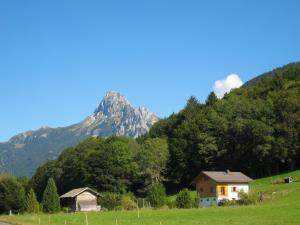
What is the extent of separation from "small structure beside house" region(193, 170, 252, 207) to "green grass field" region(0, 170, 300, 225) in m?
6.66

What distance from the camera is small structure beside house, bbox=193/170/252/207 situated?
266ft

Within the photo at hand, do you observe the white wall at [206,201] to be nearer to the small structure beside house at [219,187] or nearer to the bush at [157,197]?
the small structure beside house at [219,187]

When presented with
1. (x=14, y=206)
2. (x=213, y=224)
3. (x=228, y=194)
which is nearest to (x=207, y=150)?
(x=228, y=194)

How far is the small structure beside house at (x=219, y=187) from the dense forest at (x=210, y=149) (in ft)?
59.0

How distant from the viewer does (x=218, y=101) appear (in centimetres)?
13062

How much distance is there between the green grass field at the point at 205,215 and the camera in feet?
144

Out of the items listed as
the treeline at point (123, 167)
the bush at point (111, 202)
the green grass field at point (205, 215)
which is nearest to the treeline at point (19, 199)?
the bush at point (111, 202)

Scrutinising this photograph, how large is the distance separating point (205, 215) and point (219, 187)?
106 ft

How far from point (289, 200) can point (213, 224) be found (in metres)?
27.1

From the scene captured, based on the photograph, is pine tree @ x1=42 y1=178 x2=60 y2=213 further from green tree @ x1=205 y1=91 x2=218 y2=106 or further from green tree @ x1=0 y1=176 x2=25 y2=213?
green tree @ x1=205 y1=91 x2=218 y2=106

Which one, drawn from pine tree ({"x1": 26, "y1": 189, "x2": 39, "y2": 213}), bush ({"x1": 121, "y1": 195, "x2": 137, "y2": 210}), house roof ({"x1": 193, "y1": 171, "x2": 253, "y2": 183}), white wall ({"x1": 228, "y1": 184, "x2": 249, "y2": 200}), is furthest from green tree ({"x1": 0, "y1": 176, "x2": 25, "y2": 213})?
white wall ({"x1": 228, "y1": 184, "x2": 249, "y2": 200})

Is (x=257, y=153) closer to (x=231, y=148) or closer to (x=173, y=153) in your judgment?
(x=231, y=148)

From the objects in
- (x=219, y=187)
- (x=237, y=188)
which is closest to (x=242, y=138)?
(x=237, y=188)

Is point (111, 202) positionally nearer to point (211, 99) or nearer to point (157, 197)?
point (157, 197)
